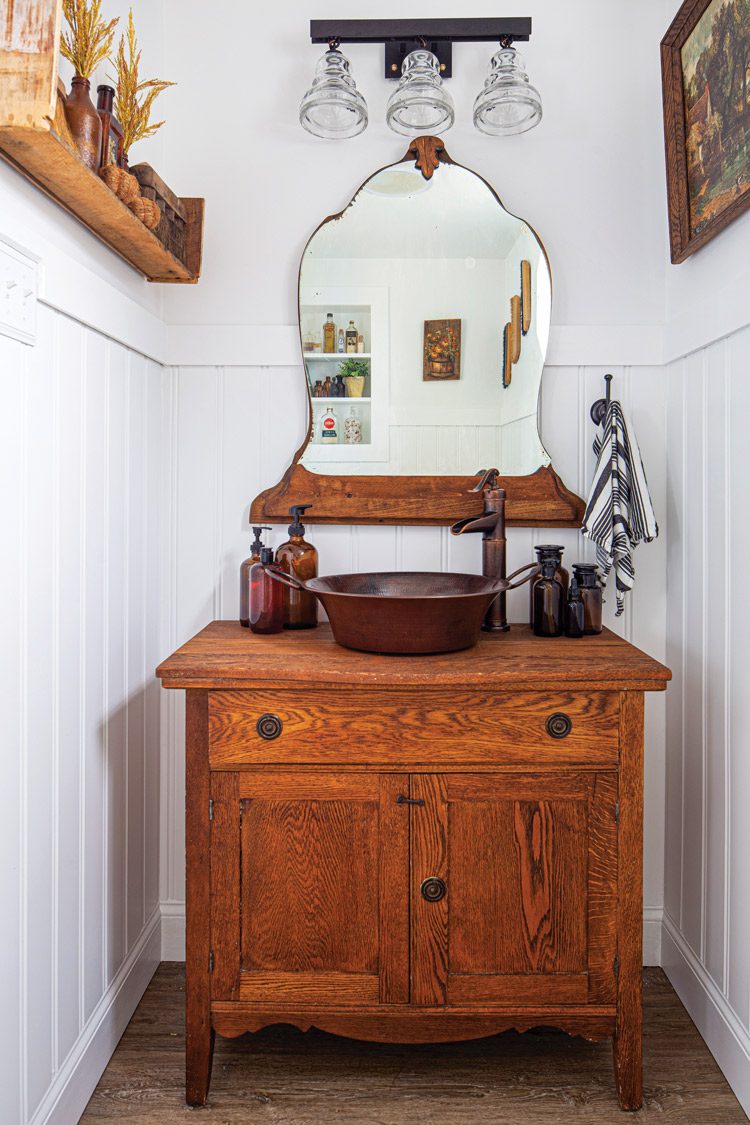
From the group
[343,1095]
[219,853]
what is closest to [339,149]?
[219,853]

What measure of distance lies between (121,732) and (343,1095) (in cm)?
86

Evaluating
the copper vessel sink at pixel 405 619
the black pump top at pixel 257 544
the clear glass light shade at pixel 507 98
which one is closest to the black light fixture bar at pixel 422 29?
the clear glass light shade at pixel 507 98

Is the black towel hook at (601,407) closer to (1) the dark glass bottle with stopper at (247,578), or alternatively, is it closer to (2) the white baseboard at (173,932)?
(1) the dark glass bottle with stopper at (247,578)

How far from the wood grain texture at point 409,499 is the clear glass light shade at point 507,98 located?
2.67 ft

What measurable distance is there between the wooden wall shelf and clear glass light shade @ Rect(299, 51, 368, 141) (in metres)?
0.55

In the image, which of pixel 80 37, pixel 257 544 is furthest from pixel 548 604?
pixel 80 37

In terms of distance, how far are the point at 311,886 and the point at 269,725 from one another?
12.5 inches

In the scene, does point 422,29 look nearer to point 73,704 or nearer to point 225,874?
point 73,704

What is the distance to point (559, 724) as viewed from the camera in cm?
142

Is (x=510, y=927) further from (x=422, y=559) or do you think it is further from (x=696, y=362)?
(x=696, y=362)

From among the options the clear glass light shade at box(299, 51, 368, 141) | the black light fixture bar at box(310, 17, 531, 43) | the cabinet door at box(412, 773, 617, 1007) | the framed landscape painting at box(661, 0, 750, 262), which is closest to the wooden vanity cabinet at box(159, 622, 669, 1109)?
the cabinet door at box(412, 773, 617, 1007)

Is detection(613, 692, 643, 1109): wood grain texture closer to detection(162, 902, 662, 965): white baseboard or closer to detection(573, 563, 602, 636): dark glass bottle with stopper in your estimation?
detection(573, 563, 602, 636): dark glass bottle with stopper

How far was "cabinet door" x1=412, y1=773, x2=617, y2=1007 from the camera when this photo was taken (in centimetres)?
144

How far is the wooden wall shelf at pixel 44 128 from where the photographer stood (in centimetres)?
102
